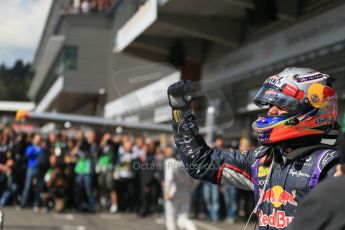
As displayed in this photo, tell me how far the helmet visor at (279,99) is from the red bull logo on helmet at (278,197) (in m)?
0.37

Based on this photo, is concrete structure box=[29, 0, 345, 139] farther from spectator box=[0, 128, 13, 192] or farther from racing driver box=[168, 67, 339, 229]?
spectator box=[0, 128, 13, 192]

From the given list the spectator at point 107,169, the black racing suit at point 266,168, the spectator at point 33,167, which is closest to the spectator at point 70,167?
the spectator at point 107,169

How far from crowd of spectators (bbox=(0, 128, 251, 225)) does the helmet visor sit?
36.6 feet

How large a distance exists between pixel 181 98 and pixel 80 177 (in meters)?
12.0

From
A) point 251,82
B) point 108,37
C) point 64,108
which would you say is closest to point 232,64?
point 251,82

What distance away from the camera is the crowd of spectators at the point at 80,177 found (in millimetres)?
14860

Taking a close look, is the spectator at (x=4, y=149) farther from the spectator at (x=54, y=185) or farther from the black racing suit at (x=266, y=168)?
the black racing suit at (x=266, y=168)

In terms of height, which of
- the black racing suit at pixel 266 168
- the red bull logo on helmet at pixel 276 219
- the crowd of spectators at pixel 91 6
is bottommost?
the red bull logo on helmet at pixel 276 219

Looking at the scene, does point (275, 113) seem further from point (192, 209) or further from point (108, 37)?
point (108, 37)

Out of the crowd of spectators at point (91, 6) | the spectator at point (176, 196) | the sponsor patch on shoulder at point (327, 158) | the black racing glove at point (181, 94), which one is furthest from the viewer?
the crowd of spectators at point (91, 6)

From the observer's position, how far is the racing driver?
3152 mm

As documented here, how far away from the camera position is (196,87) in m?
3.55

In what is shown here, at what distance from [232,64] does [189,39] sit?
8.35 feet

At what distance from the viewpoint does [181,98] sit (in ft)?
11.4
